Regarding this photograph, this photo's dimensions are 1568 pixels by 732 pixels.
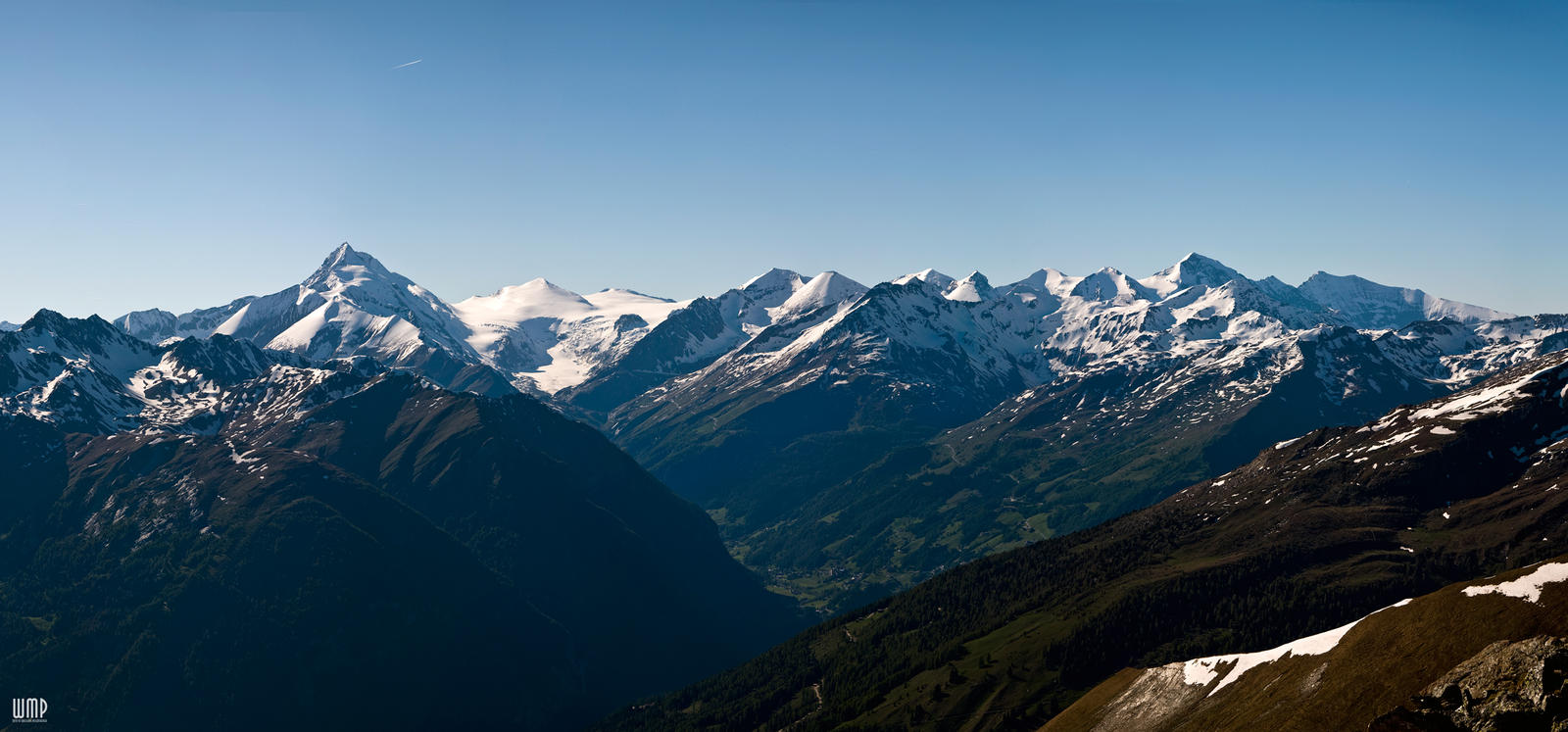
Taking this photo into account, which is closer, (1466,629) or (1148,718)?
(1466,629)

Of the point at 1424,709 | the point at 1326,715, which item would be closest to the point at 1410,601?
the point at 1326,715

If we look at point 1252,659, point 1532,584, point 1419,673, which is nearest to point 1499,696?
point 1419,673

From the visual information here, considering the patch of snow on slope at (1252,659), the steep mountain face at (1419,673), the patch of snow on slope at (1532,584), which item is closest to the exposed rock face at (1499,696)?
the steep mountain face at (1419,673)

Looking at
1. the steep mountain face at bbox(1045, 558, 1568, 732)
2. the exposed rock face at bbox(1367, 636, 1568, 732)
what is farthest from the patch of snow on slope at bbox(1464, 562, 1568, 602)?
the exposed rock face at bbox(1367, 636, 1568, 732)

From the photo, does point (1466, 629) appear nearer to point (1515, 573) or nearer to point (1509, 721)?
point (1515, 573)

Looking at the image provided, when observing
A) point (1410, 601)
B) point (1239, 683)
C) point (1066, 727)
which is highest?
→ point (1410, 601)

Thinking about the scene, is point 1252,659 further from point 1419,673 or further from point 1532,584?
point 1532,584

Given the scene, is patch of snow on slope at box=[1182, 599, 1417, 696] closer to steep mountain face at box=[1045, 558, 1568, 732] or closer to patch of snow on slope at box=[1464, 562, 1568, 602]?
steep mountain face at box=[1045, 558, 1568, 732]
